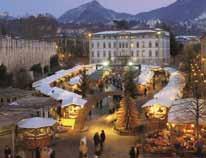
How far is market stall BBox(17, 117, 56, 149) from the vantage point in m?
17.6

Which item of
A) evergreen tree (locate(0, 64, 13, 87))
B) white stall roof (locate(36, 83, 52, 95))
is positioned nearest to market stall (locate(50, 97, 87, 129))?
white stall roof (locate(36, 83, 52, 95))

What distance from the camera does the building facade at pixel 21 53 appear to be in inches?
1766

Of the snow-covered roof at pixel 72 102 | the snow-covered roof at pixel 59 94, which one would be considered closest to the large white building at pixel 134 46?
the snow-covered roof at pixel 59 94

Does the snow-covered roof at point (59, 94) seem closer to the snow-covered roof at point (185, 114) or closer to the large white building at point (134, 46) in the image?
the snow-covered roof at point (185, 114)

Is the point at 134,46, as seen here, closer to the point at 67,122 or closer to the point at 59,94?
the point at 59,94

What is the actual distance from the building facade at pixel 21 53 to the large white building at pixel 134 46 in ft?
54.1

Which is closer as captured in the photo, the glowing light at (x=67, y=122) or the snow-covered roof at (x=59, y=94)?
the glowing light at (x=67, y=122)

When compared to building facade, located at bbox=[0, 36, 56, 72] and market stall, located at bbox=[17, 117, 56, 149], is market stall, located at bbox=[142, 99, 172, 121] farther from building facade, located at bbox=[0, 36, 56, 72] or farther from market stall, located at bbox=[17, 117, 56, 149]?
building facade, located at bbox=[0, 36, 56, 72]

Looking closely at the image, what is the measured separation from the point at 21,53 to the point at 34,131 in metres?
33.5

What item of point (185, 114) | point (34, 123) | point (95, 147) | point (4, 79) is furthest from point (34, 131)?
point (4, 79)

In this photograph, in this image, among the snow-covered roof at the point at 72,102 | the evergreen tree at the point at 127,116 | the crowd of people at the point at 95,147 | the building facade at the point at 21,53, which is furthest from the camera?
the building facade at the point at 21,53

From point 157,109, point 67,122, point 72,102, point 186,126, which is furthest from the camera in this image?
point 72,102

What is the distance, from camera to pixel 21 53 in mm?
50594

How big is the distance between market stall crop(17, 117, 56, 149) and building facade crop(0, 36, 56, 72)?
25.5 m
